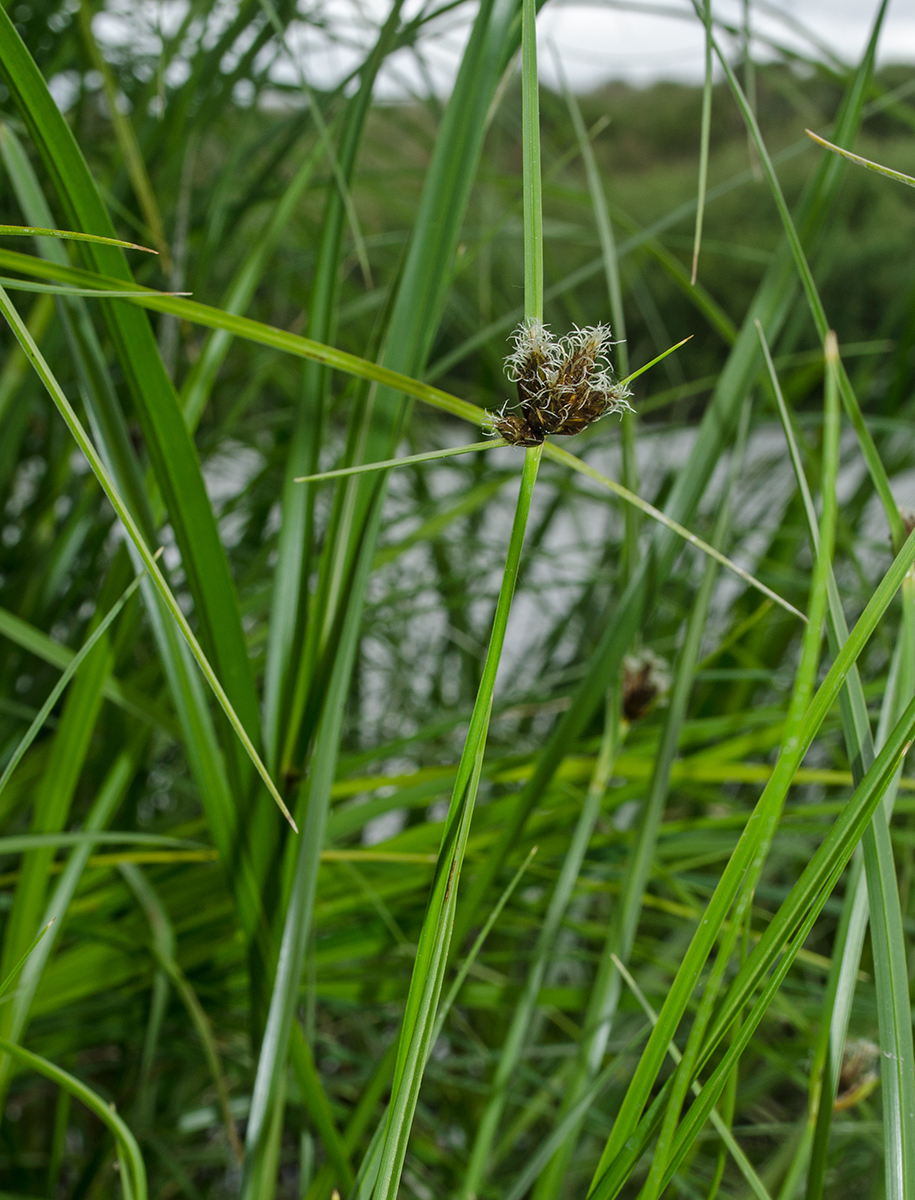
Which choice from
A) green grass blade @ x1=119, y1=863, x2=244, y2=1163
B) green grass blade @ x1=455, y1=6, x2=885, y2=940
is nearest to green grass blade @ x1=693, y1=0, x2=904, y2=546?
green grass blade @ x1=455, y1=6, x2=885, y2=940

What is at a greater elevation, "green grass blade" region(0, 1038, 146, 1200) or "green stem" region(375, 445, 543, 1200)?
"green stem" region(375, 445, 543, 1200)

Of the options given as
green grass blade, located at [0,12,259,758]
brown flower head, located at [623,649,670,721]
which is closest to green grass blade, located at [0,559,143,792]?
green grass blade, located at [0,12,259,758]

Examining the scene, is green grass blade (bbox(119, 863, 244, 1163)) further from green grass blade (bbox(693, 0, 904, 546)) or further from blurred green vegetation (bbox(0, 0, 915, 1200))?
green grass blade (bbox(693, 0, 904, 546))

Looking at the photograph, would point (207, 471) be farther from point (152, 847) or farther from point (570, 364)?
A: point (570, 364)

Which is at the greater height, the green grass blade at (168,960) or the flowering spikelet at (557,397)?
the flowering spikelet at (557,397)

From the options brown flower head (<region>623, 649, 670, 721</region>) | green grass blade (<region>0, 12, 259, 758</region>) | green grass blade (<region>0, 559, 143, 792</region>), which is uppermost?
green grass blade (<region>0, 12, 259, 758</region>)

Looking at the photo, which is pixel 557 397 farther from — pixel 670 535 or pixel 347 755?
pixel 347 755

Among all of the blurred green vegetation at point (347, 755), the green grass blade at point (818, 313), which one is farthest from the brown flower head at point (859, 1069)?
the green grass blade at point (818, 313)

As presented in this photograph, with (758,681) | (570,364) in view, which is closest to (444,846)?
(570,364)

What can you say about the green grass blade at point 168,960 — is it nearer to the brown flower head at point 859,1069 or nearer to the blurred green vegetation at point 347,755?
the blurred green vegetation at point 347,755

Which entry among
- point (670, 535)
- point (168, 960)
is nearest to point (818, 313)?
point (670, 535)

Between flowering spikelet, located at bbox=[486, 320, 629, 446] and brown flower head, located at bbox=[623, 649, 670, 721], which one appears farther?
brown flower head, located at bbox=[623, 649, 670, 721]
